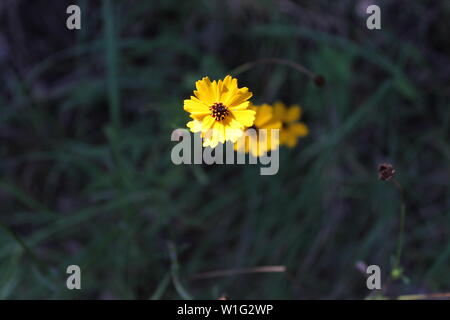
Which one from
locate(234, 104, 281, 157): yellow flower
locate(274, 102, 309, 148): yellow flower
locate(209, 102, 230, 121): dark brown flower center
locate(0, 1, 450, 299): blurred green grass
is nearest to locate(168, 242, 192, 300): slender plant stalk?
locate(0, 1, 450, 299): blurred green grass

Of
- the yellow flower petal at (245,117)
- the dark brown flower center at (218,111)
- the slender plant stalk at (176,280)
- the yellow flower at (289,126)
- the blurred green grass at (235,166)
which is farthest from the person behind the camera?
the blurred green grass at (235,166)

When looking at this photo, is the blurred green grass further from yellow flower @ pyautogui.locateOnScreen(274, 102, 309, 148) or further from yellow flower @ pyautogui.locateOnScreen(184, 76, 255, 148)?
yellow flower @ pyautogui.locateOnScreen(184, 76, 255, 148)

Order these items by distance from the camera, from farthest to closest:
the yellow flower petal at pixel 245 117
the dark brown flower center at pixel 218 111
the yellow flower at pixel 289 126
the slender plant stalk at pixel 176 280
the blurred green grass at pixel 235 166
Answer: the blurred green grass at pixel 235 166 < the yellow flower at pixel 289 126 < the slender plant stalk at pixel 176 280 < the dark brown flower center at pixel 218 111 < the yellow flower petal at pixel 245 117

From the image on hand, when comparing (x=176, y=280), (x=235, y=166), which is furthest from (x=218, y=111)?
(x=235, y=166)

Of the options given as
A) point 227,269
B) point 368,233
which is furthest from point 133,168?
point 368,233

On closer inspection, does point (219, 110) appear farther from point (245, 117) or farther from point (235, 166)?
point (235, 166)

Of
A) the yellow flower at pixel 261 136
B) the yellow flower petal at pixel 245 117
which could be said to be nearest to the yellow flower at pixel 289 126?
the yellow flower at pixel 261 136

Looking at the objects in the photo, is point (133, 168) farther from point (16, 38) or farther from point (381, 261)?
point (381, 261)

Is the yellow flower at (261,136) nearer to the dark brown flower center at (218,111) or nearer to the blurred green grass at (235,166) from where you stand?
the dark brown flower center at (218,111)
